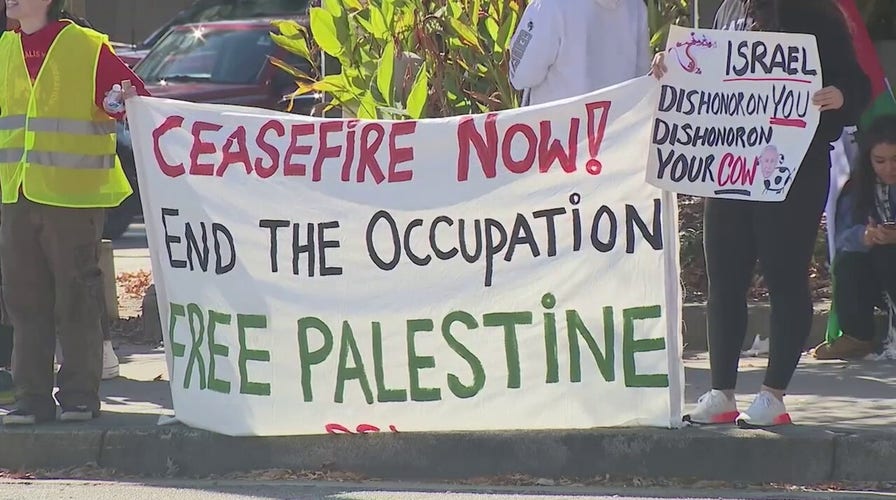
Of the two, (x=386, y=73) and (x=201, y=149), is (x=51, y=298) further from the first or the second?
(x=386, y=73)

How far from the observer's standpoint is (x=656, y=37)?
27.2 ft

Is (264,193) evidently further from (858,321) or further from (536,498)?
(858,321)

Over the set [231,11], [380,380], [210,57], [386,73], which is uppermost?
[231,11]

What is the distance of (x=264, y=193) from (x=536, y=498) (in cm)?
151

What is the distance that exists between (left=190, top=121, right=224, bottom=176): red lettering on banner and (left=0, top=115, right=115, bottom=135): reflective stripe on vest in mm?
425

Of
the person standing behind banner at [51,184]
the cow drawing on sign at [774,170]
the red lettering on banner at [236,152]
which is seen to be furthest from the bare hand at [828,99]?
the person standing behind banner at [51,184]

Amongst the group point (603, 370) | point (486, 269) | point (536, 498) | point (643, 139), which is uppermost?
point (643, 139)

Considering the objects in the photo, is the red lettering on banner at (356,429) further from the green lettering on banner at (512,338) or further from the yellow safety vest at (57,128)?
the yellow safety vest at (57,128)

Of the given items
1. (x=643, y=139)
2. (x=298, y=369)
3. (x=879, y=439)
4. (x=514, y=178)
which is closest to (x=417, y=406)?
(x=298, y=369)

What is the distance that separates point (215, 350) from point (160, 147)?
79cm

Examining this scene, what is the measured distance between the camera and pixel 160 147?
618 cm

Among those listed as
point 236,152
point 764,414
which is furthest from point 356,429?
point 764,414

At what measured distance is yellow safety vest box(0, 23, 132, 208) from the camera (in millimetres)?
6215

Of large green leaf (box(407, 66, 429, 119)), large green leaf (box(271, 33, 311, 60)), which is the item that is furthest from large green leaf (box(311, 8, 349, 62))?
large green leaf (box(407, 66, 429, 119))
